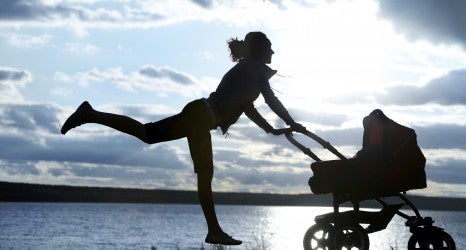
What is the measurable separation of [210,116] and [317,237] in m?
2.35

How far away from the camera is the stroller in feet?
29.6

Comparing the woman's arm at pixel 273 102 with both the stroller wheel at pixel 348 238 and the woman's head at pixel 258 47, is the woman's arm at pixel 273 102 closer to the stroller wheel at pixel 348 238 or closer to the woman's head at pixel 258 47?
the woman's head at pixel 258 47

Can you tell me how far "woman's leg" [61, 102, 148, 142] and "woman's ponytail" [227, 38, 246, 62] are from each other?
1.47 meters

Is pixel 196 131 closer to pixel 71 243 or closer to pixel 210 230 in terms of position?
pixel 210 230

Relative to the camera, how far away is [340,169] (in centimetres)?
911

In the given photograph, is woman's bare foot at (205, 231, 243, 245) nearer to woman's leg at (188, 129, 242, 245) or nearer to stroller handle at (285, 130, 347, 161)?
woman's leg at (188, 129, 242, 245)

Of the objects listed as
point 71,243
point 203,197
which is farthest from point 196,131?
point 71,243

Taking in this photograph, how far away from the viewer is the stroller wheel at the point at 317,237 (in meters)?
9.31

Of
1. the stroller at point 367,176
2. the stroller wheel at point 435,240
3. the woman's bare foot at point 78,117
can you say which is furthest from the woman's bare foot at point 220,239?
the stroller wheel at point 435,240

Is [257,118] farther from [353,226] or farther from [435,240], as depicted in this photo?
[435,240]

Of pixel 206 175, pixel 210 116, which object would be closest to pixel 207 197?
pixel 206 175

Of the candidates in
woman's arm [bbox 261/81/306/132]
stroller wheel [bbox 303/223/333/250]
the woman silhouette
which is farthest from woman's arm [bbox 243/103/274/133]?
stroller wheel [bbox 303/223/333/250]

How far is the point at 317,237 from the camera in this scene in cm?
951

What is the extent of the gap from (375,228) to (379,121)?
1.37 m
